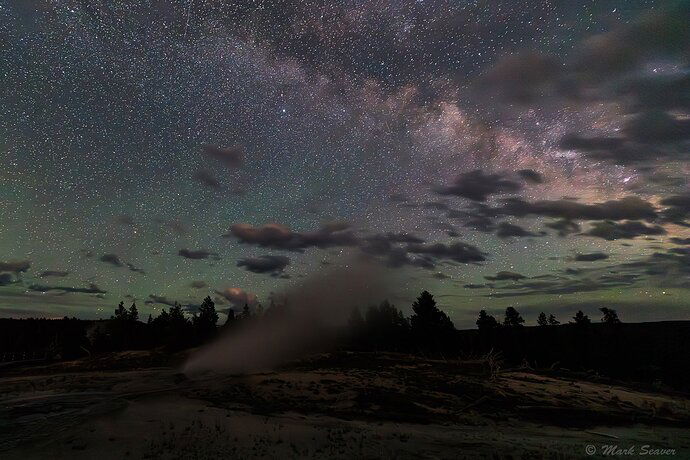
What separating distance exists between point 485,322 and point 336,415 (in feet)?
397

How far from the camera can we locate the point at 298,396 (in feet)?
109

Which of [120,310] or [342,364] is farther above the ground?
[120,310]

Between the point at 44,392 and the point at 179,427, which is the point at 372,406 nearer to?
the point at 179,427

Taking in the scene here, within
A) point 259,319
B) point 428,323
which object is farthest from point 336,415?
point 428,323

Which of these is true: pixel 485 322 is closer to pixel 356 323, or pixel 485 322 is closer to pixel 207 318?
pixel 356 323

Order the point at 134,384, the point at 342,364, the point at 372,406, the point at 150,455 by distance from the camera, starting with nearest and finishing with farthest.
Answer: the point at 150,455 → the point at 372,406 → the point at 134,384 → the point at 342,364

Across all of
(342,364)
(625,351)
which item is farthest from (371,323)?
(342,364)

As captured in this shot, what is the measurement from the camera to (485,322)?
137875mm

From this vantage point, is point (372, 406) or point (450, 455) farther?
point (372, 406)

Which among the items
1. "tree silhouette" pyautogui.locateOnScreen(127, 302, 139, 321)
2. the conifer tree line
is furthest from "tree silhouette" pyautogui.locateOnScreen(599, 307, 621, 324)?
"tree silhouette" pyautogui.locateOnScreen(127, 302, 139, 321)

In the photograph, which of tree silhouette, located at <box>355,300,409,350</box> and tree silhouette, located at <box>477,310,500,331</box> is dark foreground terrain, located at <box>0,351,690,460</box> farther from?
tree silhouette, located at <box>477,310,500,331</box>

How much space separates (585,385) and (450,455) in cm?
3192

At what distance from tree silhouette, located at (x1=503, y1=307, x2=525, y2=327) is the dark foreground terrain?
111 m

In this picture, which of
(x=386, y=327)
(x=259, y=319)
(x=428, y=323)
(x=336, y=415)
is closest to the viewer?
(x=336, y=415)
